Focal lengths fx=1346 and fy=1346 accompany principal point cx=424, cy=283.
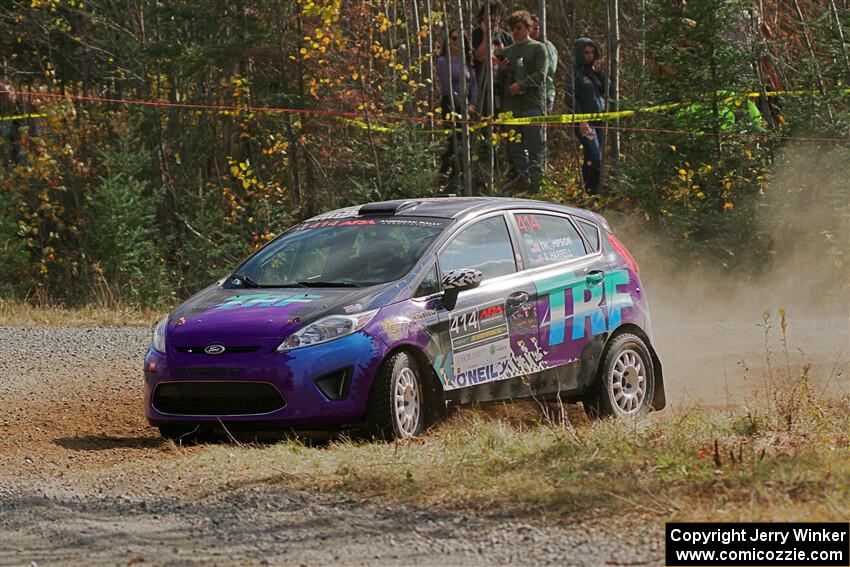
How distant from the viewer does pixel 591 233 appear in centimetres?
1059

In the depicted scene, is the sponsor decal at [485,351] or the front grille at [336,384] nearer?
the front grille at [336,384]

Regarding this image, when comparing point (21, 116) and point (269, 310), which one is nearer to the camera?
point (269, 310)

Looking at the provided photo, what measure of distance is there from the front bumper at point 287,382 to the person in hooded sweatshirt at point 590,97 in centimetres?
1160

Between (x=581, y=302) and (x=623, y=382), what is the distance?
2.43 feet

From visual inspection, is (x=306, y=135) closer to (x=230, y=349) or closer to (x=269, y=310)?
(x=269, y=310)

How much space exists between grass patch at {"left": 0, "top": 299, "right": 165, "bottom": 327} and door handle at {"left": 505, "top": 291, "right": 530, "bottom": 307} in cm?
791

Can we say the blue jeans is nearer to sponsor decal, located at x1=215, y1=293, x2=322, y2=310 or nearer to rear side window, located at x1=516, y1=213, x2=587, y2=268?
rear side window, located at x1=516, y1=213, x2=587, y2=268

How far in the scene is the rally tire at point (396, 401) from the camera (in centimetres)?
843

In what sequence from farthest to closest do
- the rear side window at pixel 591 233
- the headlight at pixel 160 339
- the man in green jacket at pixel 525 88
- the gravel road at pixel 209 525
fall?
the man in green jacket at pixel 525 88, the rear side window at pixel 591 233, the headlight at pixel 160 339, the gravel road at pixel 209 525

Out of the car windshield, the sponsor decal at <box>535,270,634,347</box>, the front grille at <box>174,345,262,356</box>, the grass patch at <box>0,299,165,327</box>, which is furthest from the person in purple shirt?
the front grille at <box>174,345,262,356</box>

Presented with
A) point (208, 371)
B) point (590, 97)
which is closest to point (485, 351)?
point (208, 371)

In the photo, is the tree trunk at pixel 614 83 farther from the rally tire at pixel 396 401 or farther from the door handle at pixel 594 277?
the rally tire at pixel 396 401

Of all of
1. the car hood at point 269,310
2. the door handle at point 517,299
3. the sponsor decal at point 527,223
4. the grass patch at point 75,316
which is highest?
the sponsor decal at point 527,223

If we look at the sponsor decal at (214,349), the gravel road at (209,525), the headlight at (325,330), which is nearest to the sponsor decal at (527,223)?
the headlight at (325,330)
